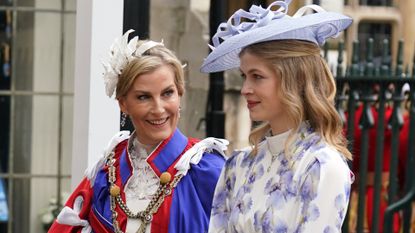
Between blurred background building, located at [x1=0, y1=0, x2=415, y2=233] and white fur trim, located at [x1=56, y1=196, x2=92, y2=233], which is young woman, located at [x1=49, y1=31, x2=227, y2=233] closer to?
white fur trim, located at [x1=56, y1=196, x2=92, y2=233]

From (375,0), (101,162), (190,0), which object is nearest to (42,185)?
(190,0)

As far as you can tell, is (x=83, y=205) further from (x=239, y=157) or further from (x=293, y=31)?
(x=293, y=31)

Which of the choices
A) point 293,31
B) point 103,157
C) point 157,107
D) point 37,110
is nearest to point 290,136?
point 293,31

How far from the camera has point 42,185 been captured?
7.55 metres

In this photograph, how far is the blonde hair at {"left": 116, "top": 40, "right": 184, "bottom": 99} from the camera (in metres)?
4.09

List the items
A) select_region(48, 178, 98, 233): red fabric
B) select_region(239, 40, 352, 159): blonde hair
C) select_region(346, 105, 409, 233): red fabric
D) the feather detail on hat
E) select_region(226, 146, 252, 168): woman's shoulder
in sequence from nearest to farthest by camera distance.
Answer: select_region(239, 40, 352, 159): blonde hair < select_region(226, 146, 252, 168): woman's shoulder < the feather detail on hat < select_region(48, 178, 98, 233): red fabric < select_region(346, 105, 409, 233): red fabric

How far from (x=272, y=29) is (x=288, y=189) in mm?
458

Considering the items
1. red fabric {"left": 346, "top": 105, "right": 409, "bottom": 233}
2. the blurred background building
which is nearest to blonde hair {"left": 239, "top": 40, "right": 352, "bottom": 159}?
the blurred background building

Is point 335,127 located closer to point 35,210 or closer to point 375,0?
point 35,210

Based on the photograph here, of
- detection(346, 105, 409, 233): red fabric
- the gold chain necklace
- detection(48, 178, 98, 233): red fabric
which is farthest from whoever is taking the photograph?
detection(346, 105, 409, 233): red fabric

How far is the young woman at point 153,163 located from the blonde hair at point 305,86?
21.7 inches

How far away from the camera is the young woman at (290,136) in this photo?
3.47 metres

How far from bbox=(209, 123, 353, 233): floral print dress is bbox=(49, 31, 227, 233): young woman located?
317 millimetres

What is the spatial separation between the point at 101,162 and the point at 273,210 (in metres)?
0.94
